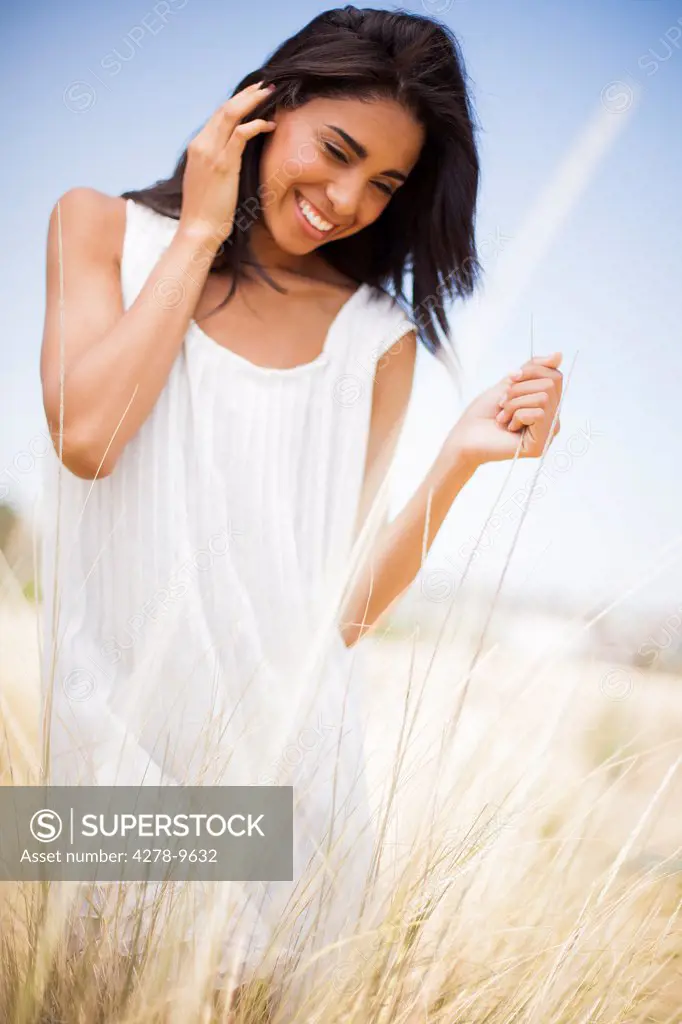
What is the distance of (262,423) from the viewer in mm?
1162

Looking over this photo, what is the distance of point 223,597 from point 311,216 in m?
0.51

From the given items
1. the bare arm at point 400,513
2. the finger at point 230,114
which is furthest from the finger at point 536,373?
the finger at point 230,114

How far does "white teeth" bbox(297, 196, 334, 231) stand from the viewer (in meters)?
1.18

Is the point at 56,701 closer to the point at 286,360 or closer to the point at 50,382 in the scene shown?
the point at 50,382

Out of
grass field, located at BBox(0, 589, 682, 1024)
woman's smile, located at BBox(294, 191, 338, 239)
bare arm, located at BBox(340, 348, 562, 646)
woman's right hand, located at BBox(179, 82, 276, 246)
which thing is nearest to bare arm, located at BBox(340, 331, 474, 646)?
bare arm, located at BBox(340, 348, 562, 646)

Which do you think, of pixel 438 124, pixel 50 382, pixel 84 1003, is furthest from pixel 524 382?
pixel 84 1003

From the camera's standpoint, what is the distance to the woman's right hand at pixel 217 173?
1.07 metres

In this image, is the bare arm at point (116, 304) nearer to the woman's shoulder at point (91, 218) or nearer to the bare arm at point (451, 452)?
the woman's shoulder at point (91, 218)

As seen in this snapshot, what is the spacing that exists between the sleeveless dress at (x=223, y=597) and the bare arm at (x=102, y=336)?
1.9 inches

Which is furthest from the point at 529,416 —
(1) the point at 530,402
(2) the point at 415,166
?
(2) the point at 415,166

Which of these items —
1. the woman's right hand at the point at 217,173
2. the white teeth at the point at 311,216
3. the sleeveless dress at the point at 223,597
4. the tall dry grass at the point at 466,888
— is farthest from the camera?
the white teeth at the point at 311,216

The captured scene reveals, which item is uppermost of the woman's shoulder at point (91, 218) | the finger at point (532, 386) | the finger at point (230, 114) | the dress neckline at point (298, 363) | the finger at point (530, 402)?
the finger at point (230, 114)

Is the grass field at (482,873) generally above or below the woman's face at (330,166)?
below

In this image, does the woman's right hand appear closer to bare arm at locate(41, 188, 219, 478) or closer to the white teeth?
bare arm at locate(41, 188, 219, 478)
